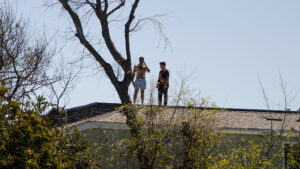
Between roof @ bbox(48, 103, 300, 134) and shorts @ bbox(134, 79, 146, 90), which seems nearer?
roof @ bbox(48, 103, 300, 134)


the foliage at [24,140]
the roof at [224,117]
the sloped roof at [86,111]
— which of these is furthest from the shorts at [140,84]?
the foliage at [24,140]

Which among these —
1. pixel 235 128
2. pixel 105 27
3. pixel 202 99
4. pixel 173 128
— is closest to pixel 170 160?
pixel 173 128

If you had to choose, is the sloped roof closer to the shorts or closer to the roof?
the roof

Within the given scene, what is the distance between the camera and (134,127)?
12242 mm

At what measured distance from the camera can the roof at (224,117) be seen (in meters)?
13.8

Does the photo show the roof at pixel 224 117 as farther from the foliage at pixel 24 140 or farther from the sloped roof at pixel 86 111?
the foliage at pixel 24 140

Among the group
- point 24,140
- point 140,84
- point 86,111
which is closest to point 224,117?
point 140,84

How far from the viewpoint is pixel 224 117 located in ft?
46.5

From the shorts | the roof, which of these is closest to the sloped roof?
the roof

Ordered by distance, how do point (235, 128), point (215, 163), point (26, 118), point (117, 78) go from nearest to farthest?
point (26, 118) < point (215, 163) < point (235, 128) < point (117, 78)

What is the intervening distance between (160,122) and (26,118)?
4940mm

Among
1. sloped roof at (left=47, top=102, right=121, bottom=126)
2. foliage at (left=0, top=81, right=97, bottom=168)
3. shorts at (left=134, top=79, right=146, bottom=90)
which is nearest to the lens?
foliage at (left=0, top=81, right=97, bottom=168)

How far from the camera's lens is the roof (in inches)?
542

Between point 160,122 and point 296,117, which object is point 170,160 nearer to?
point 160,122
